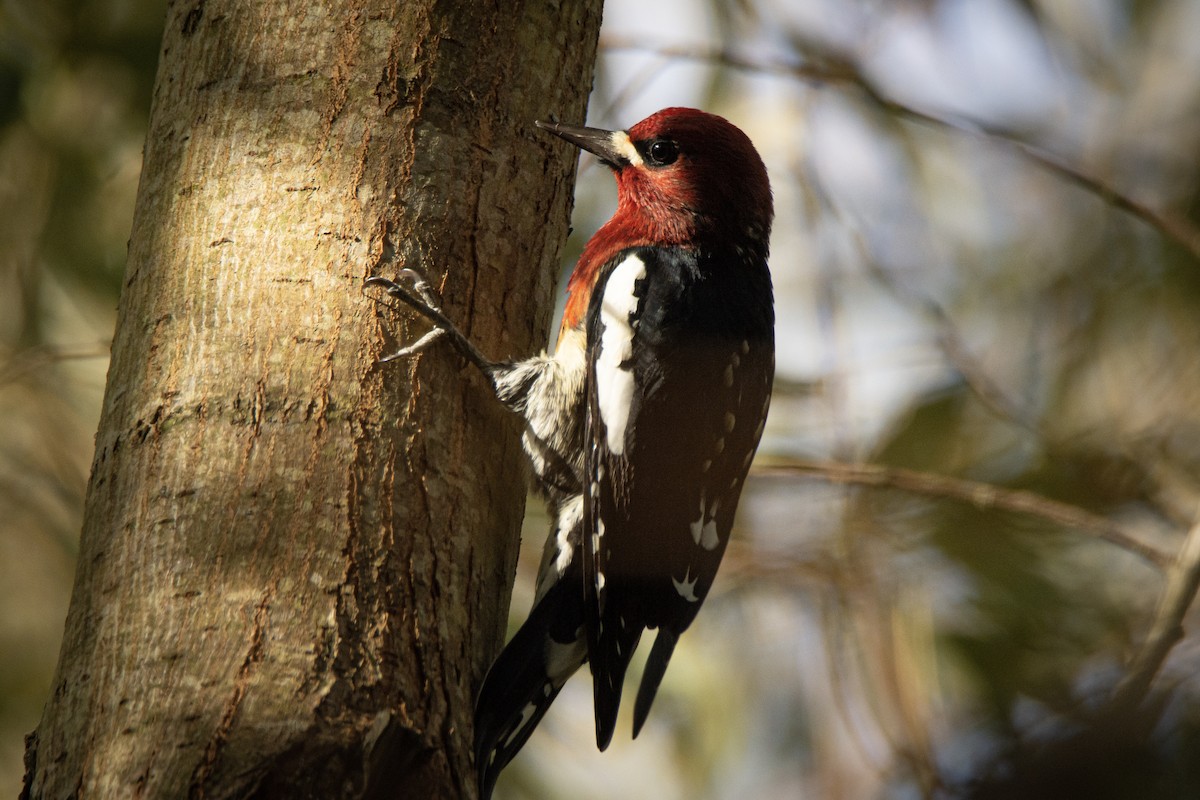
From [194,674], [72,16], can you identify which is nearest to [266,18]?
[194,674]

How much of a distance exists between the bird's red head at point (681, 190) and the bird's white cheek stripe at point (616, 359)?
0.69 feet

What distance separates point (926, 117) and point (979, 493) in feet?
4.17

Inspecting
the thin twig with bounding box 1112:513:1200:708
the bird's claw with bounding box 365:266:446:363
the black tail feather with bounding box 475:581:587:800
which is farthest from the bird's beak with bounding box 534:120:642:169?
the thin twig with bounding box 1112:513:1200:708

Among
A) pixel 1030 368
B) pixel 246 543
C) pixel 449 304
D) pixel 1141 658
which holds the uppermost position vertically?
pixel 1030 368

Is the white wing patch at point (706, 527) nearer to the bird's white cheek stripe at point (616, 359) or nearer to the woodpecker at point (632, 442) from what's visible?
the woodpecker at point (632, 442)

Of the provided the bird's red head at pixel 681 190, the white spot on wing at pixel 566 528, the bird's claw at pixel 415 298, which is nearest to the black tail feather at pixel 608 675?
the white spot on wing at pixel 566 528

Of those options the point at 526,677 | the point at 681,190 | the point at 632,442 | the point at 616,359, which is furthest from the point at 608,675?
the point at 681,190

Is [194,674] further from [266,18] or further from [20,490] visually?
[20,490]

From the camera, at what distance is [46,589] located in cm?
550

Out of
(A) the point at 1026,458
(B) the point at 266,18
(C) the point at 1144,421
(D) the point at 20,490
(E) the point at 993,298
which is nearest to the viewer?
(B) the point at 266,18

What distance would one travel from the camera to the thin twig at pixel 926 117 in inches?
130

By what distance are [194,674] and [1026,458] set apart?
284cm

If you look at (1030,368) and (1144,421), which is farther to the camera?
(1030,368)

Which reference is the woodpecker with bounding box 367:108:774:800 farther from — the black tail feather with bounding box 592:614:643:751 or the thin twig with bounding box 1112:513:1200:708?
the thin twig with bounding box 1112:513:1200:708
